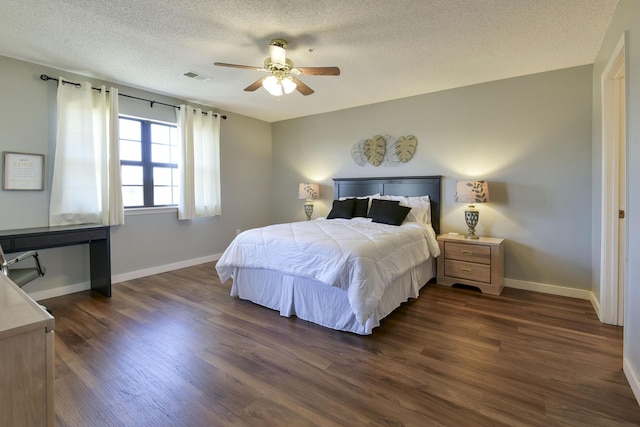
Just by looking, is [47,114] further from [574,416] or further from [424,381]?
[574,416]

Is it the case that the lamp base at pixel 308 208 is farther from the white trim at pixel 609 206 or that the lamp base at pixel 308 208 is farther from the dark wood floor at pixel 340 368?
the white trim at pixel 609 206

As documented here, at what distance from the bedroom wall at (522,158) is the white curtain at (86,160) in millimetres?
3638

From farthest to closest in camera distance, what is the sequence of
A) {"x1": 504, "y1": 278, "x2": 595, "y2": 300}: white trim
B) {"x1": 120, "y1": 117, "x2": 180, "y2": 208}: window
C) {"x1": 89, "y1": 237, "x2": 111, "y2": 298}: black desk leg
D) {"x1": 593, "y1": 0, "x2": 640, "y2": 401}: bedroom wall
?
{"x1": 120, "y1": 117, "x2": 180, "y2": 208}: window → {"x1": 89, "y1": 237, "x2": 111, "y2": 298}: black desk leg → {"x1": 504, "y1": 278, "x2": 595, "y2": 300}: white trim → {"x1": 593, "y1": 0, "x2": 640, "y2": 401}: bedroom wall

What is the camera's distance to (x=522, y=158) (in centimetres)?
352

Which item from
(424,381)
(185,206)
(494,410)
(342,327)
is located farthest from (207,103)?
(494,410)

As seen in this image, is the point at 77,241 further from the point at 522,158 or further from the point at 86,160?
the point at 522,158

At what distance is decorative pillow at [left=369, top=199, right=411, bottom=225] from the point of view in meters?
3.78

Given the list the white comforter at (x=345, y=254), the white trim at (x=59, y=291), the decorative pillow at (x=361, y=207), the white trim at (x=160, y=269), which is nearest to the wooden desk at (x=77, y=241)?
the white trim at (x=59, y=291)

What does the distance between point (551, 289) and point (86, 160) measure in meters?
5.61

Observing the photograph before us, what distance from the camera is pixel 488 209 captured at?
3.74m

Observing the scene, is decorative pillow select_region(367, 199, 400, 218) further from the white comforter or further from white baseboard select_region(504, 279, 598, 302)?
white baseboard select_region(504, 279, 598, 302)

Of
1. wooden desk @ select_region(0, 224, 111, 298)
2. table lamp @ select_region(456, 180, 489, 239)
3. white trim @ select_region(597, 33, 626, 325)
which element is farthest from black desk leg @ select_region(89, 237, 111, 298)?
white trim @ select_region(597, 33, 626, 325)

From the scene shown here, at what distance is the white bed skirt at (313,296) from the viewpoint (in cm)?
251

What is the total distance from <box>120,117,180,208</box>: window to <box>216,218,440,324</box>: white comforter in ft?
6.13
